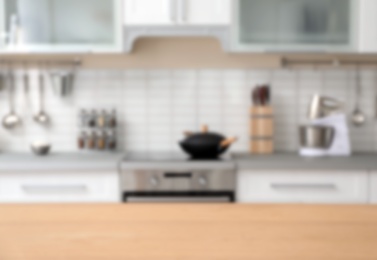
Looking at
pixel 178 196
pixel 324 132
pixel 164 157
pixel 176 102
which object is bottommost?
pixel 178 196

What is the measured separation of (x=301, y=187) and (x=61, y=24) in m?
1.55

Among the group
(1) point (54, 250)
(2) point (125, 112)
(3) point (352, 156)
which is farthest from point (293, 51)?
(1) point (54, 250)

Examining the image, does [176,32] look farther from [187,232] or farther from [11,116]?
[187,232]

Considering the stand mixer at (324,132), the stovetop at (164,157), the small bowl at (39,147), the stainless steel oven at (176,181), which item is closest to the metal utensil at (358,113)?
the stand mixer at (324,132)

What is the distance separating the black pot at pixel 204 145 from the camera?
2637 millimetres

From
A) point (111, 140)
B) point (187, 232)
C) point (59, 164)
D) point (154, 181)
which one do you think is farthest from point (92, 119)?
point (187, 232)

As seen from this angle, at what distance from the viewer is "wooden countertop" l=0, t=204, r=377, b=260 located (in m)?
0.98

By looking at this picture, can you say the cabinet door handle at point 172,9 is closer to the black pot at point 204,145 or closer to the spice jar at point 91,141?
the black pot at point 204,145

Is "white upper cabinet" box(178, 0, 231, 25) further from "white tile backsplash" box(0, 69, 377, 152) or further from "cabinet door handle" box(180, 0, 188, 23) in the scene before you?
"white tile backsplash" box(0, 69, 377, 152)

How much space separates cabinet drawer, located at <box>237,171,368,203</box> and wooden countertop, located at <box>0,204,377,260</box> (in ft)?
3.98

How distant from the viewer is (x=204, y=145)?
8.63 ft

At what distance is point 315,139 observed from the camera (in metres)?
2.80

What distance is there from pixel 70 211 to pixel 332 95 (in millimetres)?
2151

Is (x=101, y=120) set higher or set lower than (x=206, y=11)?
lower
